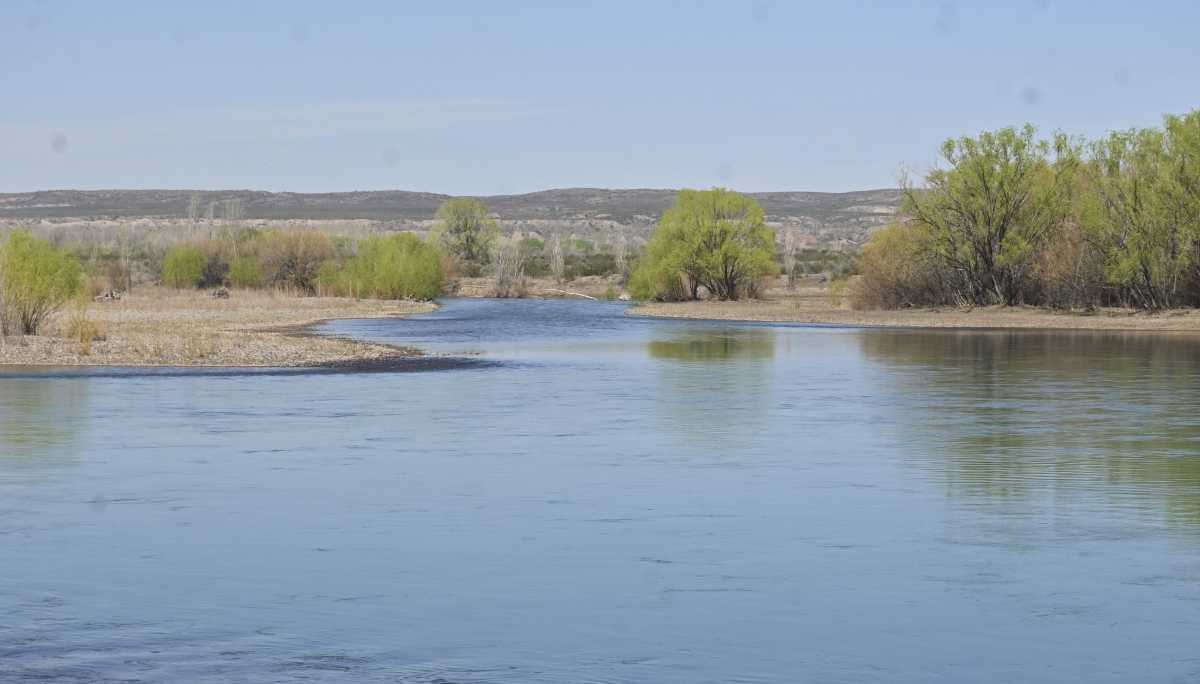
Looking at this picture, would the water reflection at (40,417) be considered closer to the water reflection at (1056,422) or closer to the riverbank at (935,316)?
the water reflection at (1056,422)

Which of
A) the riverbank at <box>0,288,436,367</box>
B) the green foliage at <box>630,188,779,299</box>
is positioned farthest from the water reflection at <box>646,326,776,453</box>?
the green foliage at <box>630,188,779,299</box>

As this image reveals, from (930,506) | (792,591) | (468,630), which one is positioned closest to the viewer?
(468,630)

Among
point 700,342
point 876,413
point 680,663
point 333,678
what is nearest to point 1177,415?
point 876,413

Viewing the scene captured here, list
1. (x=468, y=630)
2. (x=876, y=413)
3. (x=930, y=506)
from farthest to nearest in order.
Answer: (x=876, y=413) → (x=930, y=506) → (x=468, y=630)

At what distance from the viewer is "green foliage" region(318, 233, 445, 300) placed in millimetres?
84875

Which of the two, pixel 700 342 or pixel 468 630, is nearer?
pixel 468 630

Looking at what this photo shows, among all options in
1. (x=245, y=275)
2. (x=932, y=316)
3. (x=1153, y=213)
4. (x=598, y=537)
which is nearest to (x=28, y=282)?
(x=598, y=537)

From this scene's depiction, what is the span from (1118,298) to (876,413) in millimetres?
40429

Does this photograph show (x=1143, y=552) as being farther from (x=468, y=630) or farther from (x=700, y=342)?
(x=700, y=342)

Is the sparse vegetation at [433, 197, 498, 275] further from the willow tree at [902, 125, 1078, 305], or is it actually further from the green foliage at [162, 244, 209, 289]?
the willow tree at [902, 125, 1078, 305]

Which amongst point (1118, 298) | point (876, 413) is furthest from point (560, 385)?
point (1118, 298)

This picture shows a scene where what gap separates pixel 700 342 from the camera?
48.0 metres

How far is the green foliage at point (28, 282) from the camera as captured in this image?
36.2m

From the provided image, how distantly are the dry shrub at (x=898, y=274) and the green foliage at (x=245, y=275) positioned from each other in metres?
36.7
